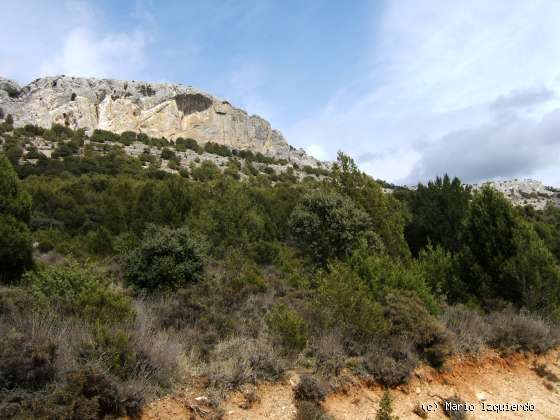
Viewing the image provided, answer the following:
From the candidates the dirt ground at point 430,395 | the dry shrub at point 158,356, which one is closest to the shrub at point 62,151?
the dry shrub at point 158,356

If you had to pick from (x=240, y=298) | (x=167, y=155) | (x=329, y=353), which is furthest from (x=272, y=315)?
(x=167, y=155)

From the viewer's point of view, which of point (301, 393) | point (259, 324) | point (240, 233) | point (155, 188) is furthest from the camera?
point (155, 188)

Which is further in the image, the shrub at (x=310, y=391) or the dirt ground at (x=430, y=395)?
the shrub at (x=310, y=391)

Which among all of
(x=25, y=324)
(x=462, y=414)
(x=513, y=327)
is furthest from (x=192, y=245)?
(x=513, y=327)

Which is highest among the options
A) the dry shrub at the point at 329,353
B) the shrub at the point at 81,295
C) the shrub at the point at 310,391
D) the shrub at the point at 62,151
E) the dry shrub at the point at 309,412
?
the shrub at the point at 62,151

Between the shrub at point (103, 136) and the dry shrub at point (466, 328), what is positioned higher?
the shrub at point (103, 136)

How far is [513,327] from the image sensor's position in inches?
355

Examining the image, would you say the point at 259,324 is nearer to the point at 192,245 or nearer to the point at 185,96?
the point at 192,245

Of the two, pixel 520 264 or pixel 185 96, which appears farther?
pixel 185 96

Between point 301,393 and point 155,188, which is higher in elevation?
point 155,188

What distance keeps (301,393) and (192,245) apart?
6233mm

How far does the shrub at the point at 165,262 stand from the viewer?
10.2m

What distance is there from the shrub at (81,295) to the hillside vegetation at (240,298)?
0.10 feet

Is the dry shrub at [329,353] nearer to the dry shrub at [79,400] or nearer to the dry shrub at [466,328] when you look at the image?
the dry shrub at [466,328]
